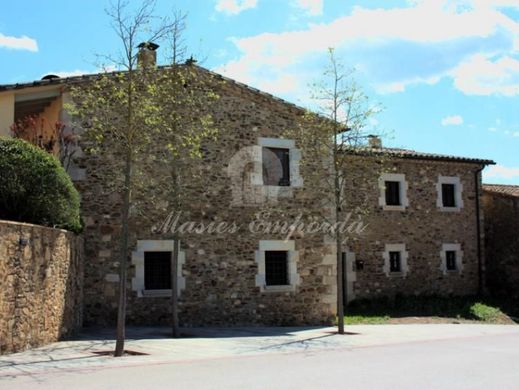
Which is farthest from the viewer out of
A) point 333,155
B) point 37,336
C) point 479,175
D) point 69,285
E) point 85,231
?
point 479,175

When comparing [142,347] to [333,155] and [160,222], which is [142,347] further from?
[333,155]

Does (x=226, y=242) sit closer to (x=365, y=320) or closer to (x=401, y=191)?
(x=365, y=320)

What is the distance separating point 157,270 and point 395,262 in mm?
10245

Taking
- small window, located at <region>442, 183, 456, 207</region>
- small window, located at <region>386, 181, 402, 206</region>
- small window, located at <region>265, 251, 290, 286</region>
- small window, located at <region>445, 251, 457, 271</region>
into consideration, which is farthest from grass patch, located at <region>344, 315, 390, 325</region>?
small window, located at <region>442, 183, 456, 207</region>

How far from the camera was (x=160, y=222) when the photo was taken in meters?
14.7

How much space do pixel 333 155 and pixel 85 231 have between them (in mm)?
6506

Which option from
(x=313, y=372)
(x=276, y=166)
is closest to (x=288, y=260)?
(x=276, y=166)

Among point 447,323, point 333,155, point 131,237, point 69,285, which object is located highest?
point 333,155

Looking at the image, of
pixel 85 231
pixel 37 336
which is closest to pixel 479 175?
pixel 85 231

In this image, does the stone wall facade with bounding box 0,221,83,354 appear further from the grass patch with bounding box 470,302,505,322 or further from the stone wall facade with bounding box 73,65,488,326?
the grass patch with bounding box 470,302,505,322

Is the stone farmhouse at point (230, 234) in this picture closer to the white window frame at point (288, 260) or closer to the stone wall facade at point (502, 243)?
the white window frame at point (288, 260)

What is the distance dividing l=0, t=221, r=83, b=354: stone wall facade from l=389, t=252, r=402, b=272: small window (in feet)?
41.2

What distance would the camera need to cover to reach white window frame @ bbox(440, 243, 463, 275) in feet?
73.3

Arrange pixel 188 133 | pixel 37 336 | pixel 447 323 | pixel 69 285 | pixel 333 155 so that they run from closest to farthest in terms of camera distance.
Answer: pixel 37 336 → pixel 69 285 → pixel 188 133 → pixel 333 155 → pixel 447 323
